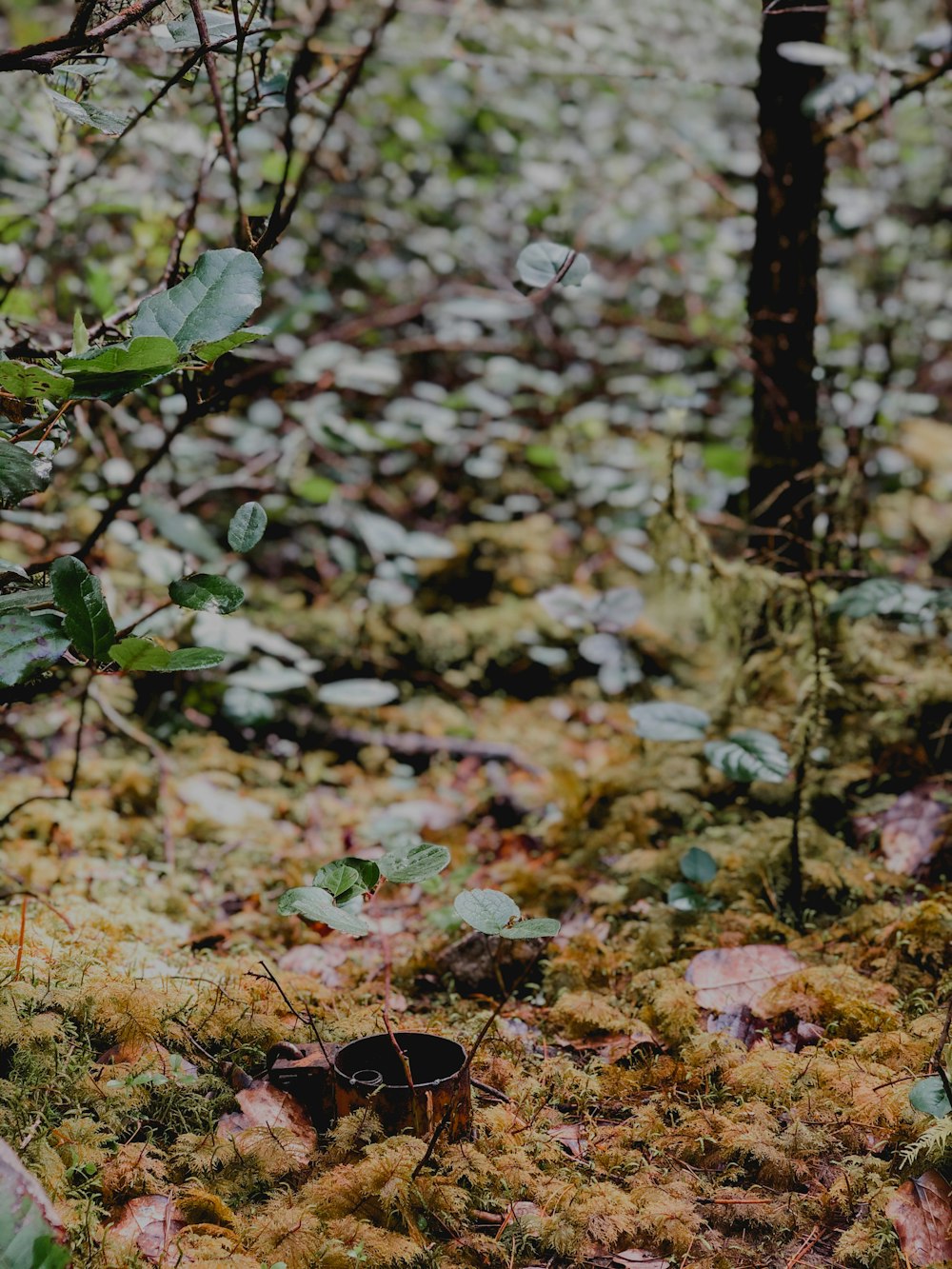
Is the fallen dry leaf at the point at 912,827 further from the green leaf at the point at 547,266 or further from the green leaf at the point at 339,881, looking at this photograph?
the green leaf at the point at 547,266

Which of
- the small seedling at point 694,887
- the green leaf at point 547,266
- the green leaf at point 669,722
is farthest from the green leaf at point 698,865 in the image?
the green leaf at point 547,266

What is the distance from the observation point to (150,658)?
4.26 feet

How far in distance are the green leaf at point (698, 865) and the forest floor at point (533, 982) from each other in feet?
0.22

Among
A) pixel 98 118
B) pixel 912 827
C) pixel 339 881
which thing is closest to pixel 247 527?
pixel 339 881

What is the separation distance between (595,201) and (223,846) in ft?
12.6

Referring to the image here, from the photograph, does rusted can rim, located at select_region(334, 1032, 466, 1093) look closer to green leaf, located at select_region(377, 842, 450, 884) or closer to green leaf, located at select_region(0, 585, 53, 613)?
green leaf, located at select_region(377, 842, 450, 884)

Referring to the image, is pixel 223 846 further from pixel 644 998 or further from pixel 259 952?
pixel 644 998

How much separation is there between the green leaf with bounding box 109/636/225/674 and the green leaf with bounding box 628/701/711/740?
118cm

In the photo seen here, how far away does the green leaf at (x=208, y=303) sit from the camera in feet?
4.35

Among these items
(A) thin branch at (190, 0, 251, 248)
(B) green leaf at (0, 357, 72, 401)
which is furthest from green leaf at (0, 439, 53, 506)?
(A) thin branch at (190, 0, 251, 248)

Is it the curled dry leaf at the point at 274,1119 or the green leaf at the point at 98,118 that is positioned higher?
the green leaf at the point at 98,118

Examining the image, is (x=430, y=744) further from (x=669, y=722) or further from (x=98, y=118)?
(x=98, y=118)

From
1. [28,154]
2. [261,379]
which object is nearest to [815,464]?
[261,379]

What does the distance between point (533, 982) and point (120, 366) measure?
137 cm
